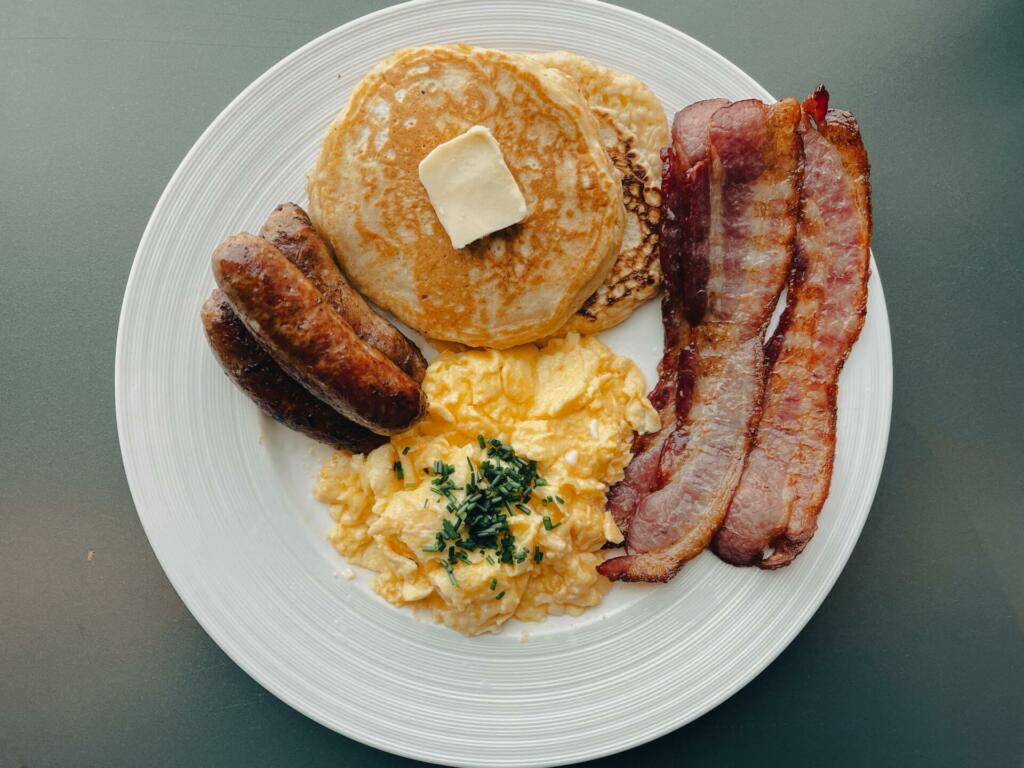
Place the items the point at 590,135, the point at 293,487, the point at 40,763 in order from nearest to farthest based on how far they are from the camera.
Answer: the point at 590,135, the point at 293,487, the point at 40,763

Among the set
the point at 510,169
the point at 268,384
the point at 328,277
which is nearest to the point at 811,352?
the point at 510,169

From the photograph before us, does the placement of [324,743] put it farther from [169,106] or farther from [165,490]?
[169,106]

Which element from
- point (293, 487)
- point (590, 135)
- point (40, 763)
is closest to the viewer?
point (590, 135)

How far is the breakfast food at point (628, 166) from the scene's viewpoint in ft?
9.05

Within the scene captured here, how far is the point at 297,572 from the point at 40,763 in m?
1.48

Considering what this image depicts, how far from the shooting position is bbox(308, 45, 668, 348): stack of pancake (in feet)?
8.48

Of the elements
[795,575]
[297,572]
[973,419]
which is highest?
[973,419]

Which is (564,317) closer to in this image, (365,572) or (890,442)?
(365,572)

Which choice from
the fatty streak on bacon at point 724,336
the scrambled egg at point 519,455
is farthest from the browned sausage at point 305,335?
the fatty streak on bacon at point 724,336

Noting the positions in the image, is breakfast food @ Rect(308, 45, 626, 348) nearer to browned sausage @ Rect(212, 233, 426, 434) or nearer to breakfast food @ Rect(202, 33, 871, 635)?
breakfast food @ Rect(202, 33, 871, 635)

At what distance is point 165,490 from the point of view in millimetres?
2754

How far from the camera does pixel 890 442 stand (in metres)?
3.14

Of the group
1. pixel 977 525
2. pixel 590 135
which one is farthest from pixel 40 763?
pixel 977 525

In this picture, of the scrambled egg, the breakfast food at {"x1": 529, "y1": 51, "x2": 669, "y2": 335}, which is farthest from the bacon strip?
the breakfast food at {"x1": 529, "y1": 51, "x2": 669, "y2": 335}
